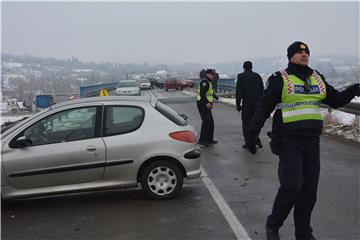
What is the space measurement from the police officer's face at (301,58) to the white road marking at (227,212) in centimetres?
189

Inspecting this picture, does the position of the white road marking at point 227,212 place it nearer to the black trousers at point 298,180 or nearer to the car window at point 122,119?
the black trousers at point 298,180

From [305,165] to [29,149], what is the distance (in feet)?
Result: 11.7

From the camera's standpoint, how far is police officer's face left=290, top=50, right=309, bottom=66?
417cm

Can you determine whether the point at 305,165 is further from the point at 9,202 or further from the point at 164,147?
the point at 9,202

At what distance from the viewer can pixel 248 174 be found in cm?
744

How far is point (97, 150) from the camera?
5.73 metres

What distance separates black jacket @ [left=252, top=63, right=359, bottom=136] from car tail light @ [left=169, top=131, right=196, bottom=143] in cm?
188

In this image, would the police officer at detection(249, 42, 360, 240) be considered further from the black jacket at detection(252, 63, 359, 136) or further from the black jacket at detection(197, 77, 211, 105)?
the black jacket at detection(197, 77, 211, 105)

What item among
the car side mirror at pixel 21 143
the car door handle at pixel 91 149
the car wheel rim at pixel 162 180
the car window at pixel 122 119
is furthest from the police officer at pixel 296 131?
the car side mirror at pixel 21 143

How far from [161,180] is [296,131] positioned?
2.46 metres

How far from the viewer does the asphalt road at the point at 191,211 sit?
4.75m

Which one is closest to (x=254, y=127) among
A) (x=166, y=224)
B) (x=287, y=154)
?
(x=287, y=154)

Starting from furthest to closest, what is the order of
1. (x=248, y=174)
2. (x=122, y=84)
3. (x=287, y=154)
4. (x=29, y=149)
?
(x=122, y=84) < (x=248, y=174) < (x=29, y=149) < (x=287, y=154)

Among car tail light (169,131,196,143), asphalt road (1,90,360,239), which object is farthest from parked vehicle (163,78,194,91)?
car tail light (169,131,196,143)
